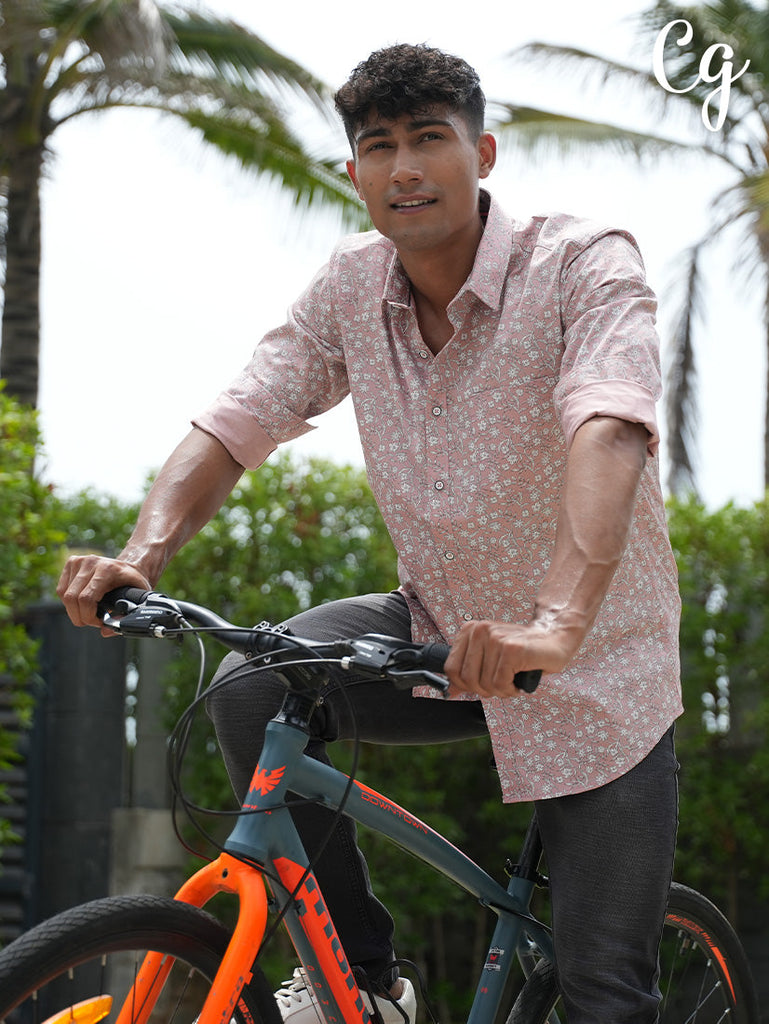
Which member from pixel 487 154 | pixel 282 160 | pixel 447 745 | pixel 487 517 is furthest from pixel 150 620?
pixel 282 160

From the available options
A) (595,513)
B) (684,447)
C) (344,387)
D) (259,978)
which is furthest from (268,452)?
(684,447)

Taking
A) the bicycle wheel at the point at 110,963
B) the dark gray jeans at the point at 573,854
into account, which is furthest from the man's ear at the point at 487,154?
the bicycle wheel at the point at 110,963

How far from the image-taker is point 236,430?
8.63ft

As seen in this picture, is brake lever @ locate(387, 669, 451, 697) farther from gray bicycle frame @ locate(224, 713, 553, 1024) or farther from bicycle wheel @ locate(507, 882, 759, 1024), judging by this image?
bicycle wheel @ locate(507, 882, 759, 1024)

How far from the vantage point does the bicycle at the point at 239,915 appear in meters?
1.84

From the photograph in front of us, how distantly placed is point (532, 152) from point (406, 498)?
12.3 metres

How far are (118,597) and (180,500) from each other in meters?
0.39

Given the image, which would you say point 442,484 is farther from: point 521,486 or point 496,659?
point 496,659

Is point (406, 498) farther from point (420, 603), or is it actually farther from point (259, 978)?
point (259, 978)

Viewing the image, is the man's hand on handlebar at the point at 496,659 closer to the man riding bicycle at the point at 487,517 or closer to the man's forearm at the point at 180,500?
the man riding bicycle at the point at 487,517

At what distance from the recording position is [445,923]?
6.02 metres

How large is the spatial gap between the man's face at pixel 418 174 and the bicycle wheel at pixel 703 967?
154cm

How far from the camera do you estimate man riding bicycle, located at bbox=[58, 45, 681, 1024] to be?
236cm

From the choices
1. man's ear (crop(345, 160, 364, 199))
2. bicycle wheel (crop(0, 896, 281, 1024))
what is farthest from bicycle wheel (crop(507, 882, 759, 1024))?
man's ear (crop(345, 160, 364, 199))
